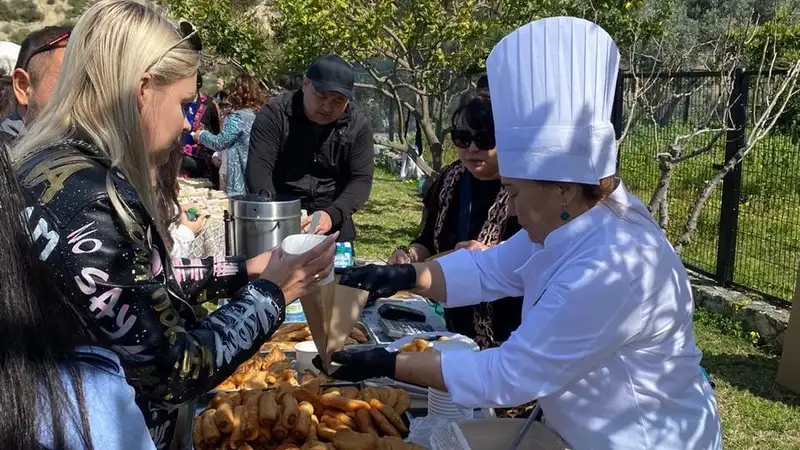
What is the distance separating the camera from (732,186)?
20.0 ft

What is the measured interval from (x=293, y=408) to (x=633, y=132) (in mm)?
6217

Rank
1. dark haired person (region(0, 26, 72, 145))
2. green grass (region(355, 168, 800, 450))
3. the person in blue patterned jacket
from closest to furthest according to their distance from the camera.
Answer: dark haired person (region(0, 26, 72, 145)), green grass (region(355, 168, 800, 450)), the person in blue patterned jacket

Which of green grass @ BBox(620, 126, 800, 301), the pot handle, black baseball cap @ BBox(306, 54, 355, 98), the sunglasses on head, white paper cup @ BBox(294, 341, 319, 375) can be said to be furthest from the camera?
green grass @ BBox(620, 126, 800, 301)

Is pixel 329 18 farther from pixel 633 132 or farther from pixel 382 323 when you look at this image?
pixel 382 323

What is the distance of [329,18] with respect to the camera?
7.26 m

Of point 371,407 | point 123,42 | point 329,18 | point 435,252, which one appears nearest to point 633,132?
point 329,18

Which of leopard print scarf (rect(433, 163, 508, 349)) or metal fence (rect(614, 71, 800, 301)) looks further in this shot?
metal fence (rect(614, 71, 800, 301))

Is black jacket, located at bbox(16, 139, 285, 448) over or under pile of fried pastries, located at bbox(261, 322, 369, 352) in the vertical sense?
over

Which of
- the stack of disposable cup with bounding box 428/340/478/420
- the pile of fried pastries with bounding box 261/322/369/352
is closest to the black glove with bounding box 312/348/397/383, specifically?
the stack of disposable cup with bounding box 428/340/478/420

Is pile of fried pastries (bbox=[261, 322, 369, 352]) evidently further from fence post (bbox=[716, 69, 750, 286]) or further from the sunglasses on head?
fence post (bbox=[716, 69, 750, 286])

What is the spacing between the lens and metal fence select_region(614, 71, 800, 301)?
5691 millimetres

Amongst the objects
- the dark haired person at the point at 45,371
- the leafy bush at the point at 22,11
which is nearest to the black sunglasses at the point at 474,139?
the dark haired person at the point at 45,371

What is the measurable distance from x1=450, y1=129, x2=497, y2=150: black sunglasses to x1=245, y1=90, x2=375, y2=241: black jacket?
158cm

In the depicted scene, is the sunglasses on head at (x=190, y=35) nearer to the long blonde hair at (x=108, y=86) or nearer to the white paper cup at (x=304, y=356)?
the long blonde hair at (x=108, y=86)
